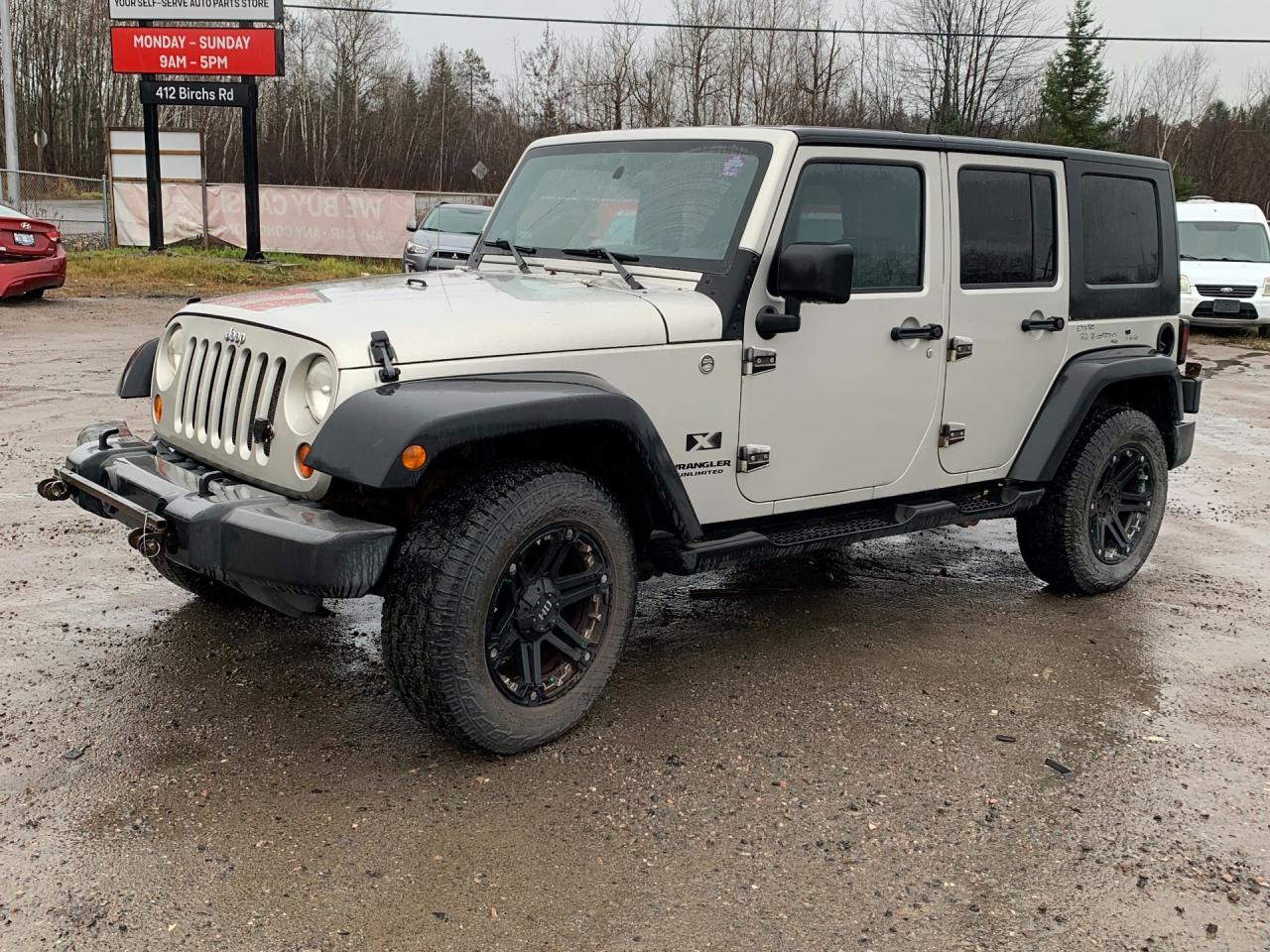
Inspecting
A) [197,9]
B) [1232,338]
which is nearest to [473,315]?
[1232,338]

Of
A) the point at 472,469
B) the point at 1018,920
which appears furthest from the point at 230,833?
the point at 1018,920

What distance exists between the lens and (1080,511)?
17.5 feet

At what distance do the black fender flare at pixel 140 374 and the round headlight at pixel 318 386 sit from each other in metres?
1.17

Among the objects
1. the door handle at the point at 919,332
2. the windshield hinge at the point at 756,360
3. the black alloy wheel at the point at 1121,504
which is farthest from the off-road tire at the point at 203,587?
the black alloy wheel at the point at 1121,504

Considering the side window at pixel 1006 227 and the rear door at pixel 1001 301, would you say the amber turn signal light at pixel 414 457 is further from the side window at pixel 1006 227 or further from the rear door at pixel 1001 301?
the side window at pixel 1006 227

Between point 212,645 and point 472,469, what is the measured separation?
165 centimetres

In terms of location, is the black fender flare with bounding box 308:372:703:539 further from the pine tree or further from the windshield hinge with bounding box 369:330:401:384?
the pine tree

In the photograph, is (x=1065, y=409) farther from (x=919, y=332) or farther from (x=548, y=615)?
(x=548, y=615)

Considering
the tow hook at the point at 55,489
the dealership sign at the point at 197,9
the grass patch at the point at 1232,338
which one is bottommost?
the tow hook at the point at 55,489

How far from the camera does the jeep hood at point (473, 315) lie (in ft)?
11.4

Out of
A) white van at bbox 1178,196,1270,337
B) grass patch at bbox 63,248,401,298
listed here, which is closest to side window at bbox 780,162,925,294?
white van at bbox 1178,196,1270,337

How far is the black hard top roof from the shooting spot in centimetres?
432

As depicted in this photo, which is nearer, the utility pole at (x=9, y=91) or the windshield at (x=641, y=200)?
the windshield at (x=641, y=200)

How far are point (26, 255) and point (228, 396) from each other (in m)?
13.2
